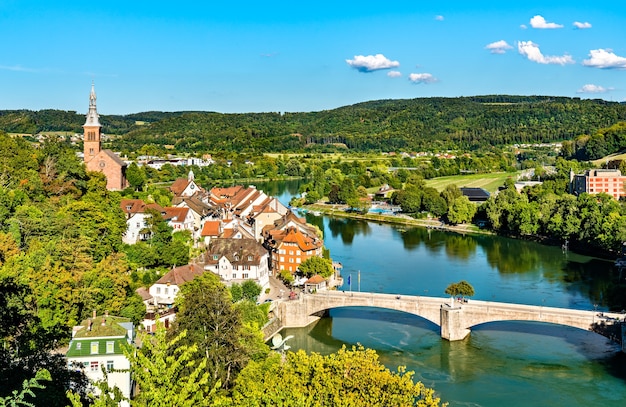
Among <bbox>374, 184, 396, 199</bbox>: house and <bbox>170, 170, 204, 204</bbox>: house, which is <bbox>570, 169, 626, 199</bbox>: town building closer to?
<bbox>374, 184, 396, 199</bbox>: house

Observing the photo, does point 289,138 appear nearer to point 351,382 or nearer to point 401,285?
point 401,285

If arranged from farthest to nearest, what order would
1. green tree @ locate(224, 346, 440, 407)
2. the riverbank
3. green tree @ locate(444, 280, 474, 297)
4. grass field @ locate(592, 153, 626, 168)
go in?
grass field @ locate(592, 153, 626, 168), the riverbank, green tree @ locate(444, 280, 474, 297), green tree @ locate(224, 346, 440, 407)

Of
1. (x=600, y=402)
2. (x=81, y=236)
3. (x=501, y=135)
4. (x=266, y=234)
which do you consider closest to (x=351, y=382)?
(x=600, y=402)

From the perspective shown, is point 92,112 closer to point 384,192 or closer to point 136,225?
point 136,225

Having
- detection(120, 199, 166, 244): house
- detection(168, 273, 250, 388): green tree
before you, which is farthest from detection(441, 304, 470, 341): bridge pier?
detection(120, 199, 166, 244): house

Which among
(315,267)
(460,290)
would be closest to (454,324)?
(460,290)

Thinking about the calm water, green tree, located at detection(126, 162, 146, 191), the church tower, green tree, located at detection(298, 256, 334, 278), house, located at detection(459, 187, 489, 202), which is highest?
the church tower
